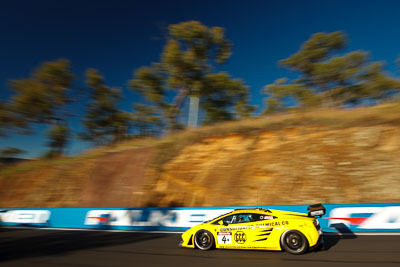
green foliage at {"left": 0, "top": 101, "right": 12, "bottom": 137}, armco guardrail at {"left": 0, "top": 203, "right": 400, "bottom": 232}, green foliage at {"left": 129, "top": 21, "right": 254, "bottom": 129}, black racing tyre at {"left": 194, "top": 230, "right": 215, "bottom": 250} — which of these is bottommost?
black racing tyre at {"left": 194, "top": 230, "right": 215, "bottom": 250}

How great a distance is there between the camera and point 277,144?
50.7 feet

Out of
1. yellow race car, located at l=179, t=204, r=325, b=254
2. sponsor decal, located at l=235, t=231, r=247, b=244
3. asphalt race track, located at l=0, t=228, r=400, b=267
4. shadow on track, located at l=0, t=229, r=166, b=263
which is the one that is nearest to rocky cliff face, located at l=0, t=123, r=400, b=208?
asphalt race track, located at l=0, t=228, r=400, b=267

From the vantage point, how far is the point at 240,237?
7.16 metres

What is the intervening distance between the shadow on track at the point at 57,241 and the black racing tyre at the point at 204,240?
2.94 metres

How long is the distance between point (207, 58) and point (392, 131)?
20.7 metres

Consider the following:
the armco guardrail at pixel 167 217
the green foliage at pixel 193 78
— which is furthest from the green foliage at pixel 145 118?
the armco guardrail at pixel 167 217

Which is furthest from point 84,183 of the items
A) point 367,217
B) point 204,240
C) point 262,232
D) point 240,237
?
point 367,217

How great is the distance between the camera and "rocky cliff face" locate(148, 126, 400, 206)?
39.1 ft

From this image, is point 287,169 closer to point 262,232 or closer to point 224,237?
point 262,232

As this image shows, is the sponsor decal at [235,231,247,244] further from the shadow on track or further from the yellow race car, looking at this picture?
the shadow on track

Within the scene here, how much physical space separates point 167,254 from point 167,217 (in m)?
4.18

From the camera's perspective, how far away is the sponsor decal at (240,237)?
23.3ft

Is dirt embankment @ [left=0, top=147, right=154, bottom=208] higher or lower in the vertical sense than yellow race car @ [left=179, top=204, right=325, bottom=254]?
higher

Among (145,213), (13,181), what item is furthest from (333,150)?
(13,181)
